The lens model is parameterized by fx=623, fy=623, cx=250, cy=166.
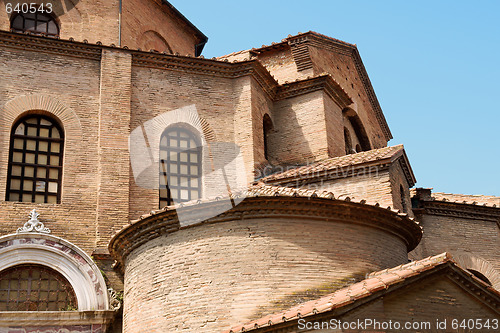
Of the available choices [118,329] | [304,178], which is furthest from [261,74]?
[118,329]

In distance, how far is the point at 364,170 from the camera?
440 inches

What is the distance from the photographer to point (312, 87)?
548 inches

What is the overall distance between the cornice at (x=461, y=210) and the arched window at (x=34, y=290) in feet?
25.8

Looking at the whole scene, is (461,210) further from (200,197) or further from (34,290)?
(34,290)

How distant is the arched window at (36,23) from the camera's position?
13555mm

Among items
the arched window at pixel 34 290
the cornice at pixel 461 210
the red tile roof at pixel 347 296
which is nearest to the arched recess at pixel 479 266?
the cornice at pixel 461 210

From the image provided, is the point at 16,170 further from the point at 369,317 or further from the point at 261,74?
the point at 369,317

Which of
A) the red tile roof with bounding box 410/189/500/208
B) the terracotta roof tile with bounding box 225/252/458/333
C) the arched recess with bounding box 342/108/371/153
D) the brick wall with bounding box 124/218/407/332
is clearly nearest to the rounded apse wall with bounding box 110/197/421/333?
the brick wall with bounding box 124/218/407/332

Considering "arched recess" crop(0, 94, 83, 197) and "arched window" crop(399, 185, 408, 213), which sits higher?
"arched recess" crop(0, 94, 83, 197)

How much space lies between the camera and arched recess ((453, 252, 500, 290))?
45.5 feet

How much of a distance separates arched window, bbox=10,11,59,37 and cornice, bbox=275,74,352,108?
520 cm

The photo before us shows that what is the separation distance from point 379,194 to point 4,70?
288 inches

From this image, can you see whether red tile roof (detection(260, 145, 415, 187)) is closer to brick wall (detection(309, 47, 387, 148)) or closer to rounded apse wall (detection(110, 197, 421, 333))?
rounded apse wall (detection(110, 197, 421, 333))

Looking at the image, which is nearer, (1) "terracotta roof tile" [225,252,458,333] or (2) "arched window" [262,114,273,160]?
(1) "terracotta roof tile" [225,252,458,333]
